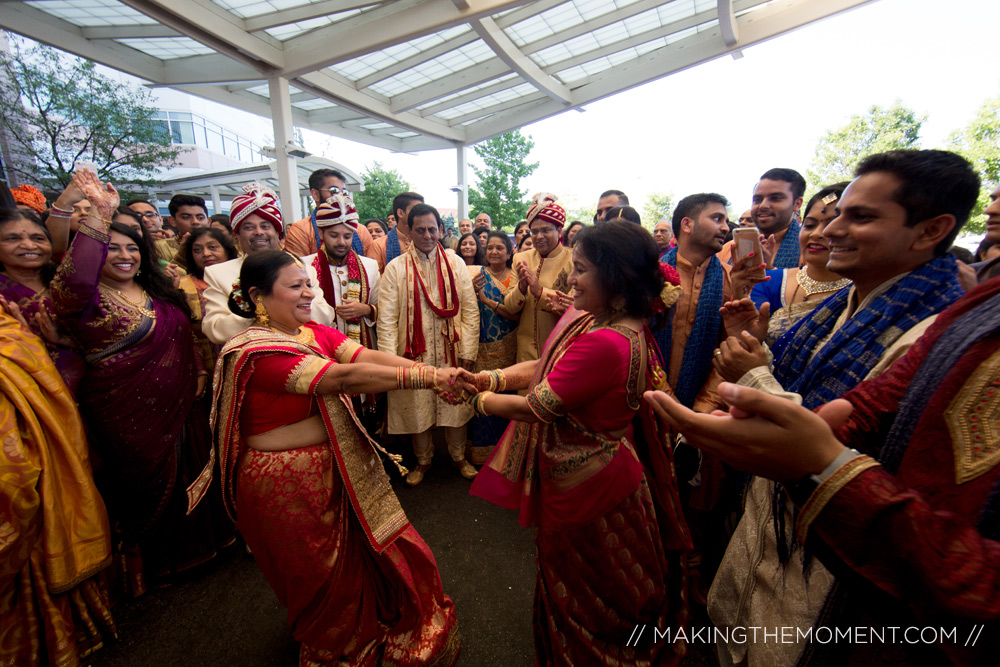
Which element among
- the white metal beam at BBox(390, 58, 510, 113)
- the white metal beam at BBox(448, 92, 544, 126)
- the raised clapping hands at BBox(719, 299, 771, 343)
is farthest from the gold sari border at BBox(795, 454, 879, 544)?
the white metal beam at BBox(448, 92, 544, 126)

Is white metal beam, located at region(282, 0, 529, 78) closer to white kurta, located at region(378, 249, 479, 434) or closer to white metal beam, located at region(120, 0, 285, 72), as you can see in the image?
white metal beam, located at region(120, 0, 285, 72)

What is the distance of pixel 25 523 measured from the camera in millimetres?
1833

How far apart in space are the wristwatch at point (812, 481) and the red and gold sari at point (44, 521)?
2885 mm

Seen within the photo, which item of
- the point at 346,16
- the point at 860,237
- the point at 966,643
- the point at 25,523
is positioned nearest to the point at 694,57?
the point at 346,16

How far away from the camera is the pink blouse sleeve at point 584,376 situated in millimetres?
1530

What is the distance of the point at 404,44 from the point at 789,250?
8813 millimetres

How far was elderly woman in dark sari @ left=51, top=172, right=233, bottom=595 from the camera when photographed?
7.26ft

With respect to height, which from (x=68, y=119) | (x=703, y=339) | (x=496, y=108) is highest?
(x=496, y=108)

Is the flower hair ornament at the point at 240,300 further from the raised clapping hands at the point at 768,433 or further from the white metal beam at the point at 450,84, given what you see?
the white metal beam at the point at 450,84

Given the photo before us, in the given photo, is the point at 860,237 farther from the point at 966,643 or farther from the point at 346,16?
the point at 346,16

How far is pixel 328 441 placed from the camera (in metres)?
1.90

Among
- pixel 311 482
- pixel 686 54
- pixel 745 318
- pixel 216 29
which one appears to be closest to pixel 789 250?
pixel 745 318

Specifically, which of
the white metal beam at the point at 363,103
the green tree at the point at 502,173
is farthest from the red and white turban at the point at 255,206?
the green tree at the point at 502,173

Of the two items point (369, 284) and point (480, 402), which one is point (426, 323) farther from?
point (480, 402)
